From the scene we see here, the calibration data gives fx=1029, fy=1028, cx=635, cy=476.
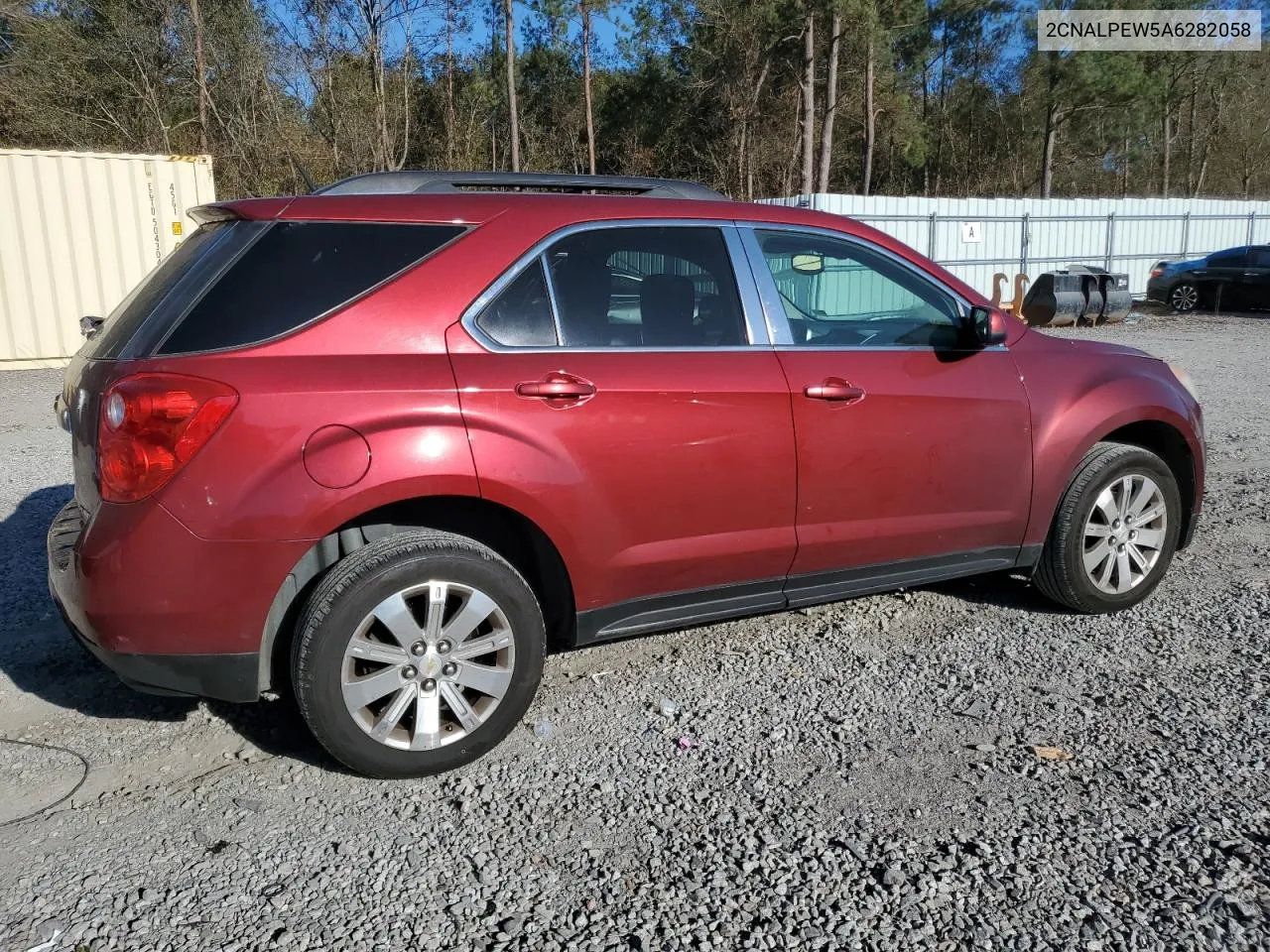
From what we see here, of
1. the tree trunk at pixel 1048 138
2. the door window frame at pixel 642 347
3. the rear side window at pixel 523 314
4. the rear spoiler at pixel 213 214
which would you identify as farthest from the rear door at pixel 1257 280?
the rear spoiler at pixel 213 214

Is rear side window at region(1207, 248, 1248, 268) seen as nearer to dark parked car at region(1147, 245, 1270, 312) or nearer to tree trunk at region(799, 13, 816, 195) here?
dark parked car at region(1147, 245, 1270, 312)

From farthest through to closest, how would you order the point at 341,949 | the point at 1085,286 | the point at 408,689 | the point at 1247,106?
the point at 1247,106, the point at 1085,286, the point at 408,689, the point at 341,949

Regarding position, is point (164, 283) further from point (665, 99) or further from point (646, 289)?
point (665, 99)

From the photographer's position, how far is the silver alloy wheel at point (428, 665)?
3.06m

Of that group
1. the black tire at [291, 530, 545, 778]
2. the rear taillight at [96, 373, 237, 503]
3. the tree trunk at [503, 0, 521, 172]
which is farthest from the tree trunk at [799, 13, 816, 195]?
the rear taillight at [96, 373, 237, 503]

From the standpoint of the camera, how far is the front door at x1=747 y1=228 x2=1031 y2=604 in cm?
374

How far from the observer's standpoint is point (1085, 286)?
778 inches

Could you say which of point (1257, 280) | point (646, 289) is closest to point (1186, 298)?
point (1257, 280)

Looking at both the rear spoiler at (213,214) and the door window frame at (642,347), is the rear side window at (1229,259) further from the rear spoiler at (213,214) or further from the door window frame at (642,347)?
the rear spoiler at (213,214)

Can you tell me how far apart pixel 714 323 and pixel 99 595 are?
2.14m

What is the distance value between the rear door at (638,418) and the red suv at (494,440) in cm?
1

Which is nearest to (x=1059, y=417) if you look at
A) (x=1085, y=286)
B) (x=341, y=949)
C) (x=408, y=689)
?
(x=408, y=689)

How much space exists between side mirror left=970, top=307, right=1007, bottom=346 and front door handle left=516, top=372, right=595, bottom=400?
1700mm

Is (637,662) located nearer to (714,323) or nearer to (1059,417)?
(714,323)
